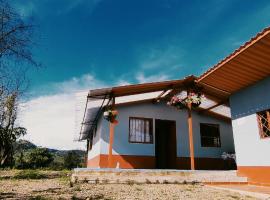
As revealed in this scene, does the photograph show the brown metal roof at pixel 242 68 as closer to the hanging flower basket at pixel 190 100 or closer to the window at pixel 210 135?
the hanging flower basket at pixel 190 100

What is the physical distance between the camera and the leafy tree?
2188cm

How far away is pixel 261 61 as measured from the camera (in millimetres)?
7266

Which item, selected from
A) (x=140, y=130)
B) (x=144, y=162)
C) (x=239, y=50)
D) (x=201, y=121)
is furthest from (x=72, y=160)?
(x=239, y=50)

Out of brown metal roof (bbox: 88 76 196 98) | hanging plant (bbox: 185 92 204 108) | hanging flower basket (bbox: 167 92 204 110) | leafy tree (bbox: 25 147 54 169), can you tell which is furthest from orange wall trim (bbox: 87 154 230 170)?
leafy tree (bbox: 25 147 54 169)

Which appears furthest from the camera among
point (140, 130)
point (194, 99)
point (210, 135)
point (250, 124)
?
point (210, 135)

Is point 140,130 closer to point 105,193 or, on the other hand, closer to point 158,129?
point 158,129

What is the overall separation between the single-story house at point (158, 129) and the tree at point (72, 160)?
9093 mm

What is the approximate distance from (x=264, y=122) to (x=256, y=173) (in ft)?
5.82

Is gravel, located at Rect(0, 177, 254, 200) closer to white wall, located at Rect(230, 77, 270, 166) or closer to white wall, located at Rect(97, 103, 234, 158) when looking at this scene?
white wall, located at Rect(230, 77, 270, 166)

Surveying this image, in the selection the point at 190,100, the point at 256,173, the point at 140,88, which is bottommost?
the point at 256,173

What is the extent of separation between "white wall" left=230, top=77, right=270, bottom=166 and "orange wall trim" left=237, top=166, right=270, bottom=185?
0.45ft

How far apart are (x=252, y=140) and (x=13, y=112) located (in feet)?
65.9

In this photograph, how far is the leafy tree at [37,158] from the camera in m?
21.9

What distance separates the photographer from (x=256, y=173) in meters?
8.12
